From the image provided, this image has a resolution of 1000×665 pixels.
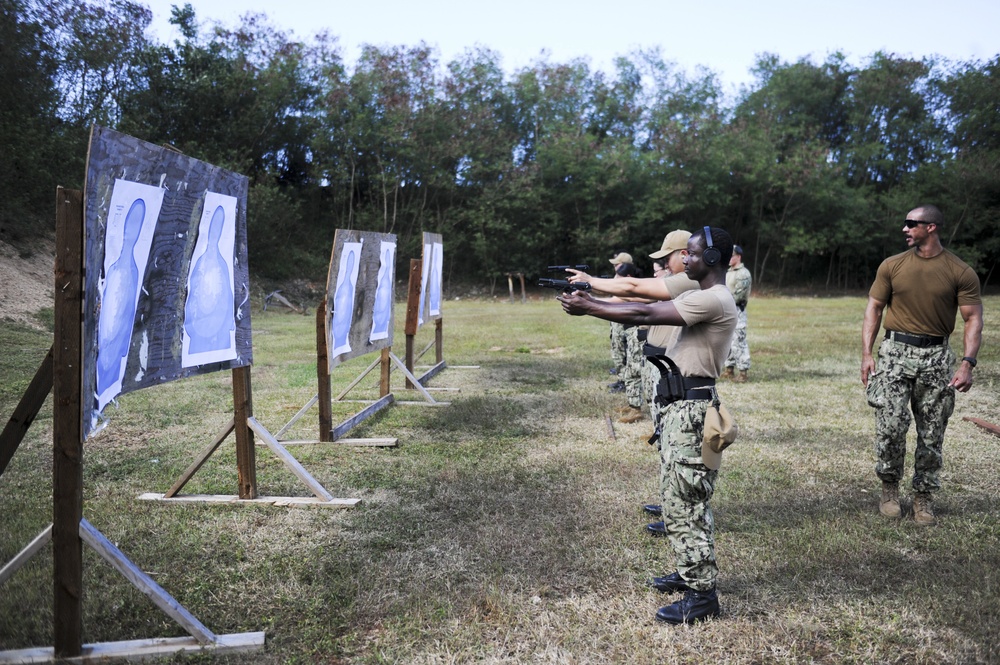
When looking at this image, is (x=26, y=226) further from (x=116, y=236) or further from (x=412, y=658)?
(x=412, y=658)

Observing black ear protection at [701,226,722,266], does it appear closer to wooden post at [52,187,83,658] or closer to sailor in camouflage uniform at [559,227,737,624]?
sailor in camouflage uniform at [559,227,737,624]

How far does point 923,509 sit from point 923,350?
1.02 m

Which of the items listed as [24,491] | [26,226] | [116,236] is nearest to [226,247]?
[116,236]

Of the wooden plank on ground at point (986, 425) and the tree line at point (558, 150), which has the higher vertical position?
the tree line at point (558, 150)

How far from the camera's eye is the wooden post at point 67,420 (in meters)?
2.71

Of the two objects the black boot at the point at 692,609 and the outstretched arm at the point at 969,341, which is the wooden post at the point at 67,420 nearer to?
the black boot at the point at 692,609

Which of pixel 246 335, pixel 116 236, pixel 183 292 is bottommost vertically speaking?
pixel 246 335

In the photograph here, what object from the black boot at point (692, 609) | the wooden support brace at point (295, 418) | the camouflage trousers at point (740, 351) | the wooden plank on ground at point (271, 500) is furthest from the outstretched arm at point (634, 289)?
the camouflage trousers at point (740, 351)

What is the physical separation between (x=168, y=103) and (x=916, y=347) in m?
28.1

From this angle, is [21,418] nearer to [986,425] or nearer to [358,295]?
[358,295]

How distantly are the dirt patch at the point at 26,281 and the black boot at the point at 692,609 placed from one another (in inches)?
594

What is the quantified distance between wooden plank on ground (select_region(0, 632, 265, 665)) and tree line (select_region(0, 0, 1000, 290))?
23.6 metres

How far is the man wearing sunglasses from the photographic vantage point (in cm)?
438

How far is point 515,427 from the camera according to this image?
23.7 ft
